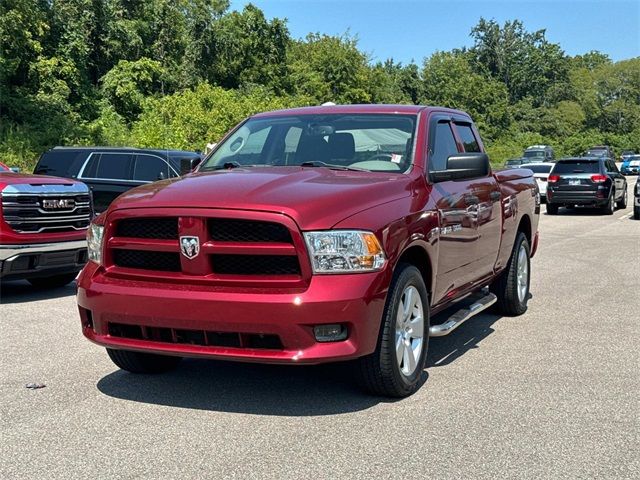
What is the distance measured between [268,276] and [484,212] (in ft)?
8.88

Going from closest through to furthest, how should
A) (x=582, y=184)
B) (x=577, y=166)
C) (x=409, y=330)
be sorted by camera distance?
(x=409, y=330)
(x=582, y=184)
(x=577, y=166)

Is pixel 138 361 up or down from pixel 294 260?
down

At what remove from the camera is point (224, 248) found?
178 inches

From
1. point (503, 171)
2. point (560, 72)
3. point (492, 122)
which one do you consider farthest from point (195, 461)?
point (560, 72)

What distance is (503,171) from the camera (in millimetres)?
7852

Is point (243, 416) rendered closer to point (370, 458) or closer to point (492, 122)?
point (370, 458)

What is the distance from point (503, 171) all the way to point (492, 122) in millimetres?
80154

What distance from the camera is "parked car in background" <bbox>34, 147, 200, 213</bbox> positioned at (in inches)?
572

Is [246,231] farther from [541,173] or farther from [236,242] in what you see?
[541,173]

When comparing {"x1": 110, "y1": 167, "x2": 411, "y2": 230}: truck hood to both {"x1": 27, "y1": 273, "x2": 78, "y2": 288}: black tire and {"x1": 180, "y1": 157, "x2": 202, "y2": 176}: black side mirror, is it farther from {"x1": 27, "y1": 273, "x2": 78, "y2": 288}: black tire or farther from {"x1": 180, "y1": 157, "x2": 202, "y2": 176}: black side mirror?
{"x1": 27, "y1": 273, "x2": 78, "y2": 288}: black tire

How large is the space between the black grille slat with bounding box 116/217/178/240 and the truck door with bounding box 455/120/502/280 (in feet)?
8.45

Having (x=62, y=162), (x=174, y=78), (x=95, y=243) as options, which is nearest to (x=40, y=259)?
(x=95, y=243)

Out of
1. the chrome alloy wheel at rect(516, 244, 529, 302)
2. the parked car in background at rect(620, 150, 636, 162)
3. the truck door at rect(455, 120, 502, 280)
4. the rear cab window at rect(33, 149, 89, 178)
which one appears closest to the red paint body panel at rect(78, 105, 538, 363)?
the truck door at rect(455, 120, 502, 280)

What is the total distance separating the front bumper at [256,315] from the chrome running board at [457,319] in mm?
949
